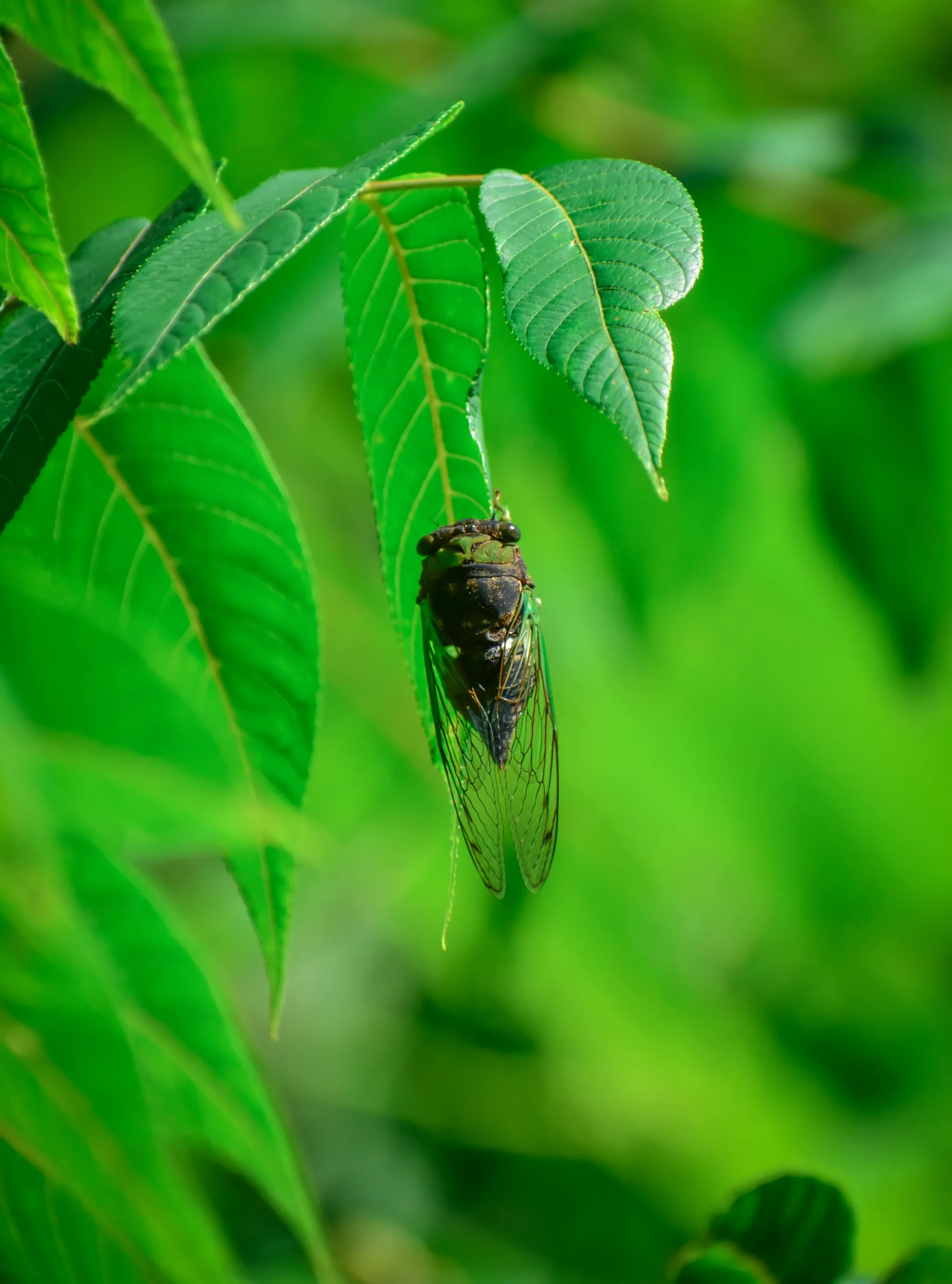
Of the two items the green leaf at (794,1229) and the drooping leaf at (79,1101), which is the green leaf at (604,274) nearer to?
the green leaf at (794,1229)

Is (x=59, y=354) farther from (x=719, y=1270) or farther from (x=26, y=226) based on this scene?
(x=719, y=1270)

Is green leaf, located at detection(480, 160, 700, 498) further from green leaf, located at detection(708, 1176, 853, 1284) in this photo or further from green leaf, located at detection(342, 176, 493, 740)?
green leaf, located at detection(708, 1176, 853, 1284)

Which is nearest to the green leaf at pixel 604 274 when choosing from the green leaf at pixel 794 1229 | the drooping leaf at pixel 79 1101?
the green leaf at pixel 794 1229

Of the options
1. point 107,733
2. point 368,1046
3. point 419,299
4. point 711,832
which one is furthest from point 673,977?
point 419,299

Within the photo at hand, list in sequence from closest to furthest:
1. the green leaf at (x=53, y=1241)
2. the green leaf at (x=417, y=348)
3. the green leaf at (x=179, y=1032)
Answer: the green leaf at (x=417, y=348), the green leaf at (x=53, y=1241), the green leaf at (x=179, y=1032)

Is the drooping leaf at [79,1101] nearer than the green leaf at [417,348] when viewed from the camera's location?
No

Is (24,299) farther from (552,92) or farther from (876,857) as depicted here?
(876,857)
